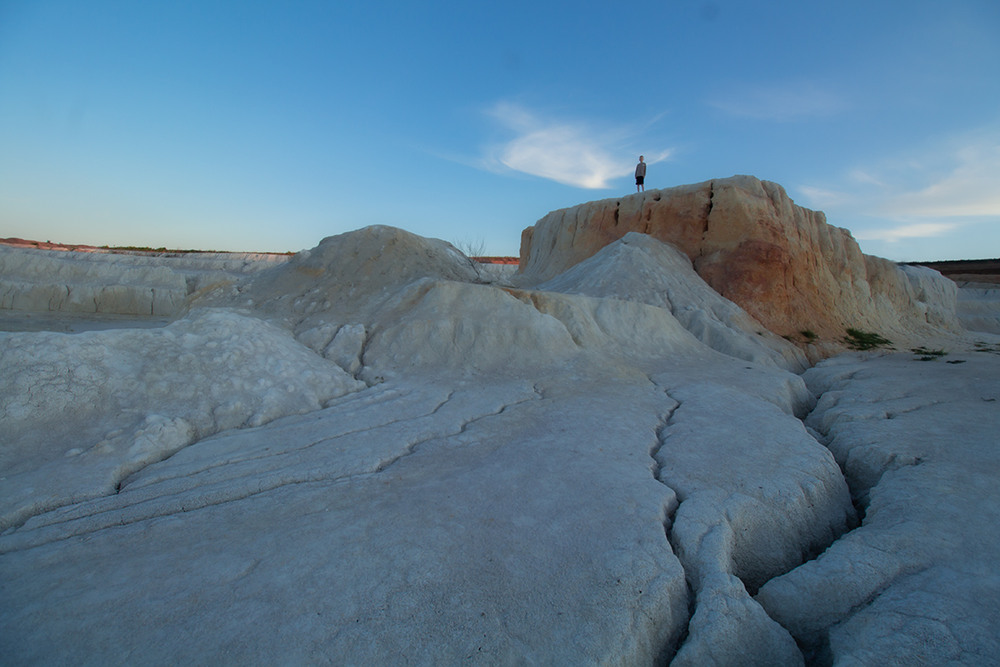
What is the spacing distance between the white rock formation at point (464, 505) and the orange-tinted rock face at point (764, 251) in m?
4.41

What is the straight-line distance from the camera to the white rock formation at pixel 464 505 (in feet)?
6.98

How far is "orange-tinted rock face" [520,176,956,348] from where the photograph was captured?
36.4 ft

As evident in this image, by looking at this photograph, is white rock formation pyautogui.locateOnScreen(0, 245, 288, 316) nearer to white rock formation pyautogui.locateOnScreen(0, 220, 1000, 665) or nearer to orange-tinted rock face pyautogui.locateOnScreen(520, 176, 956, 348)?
orange-tinted rock face pyautogui.locateOnScreen(520, 176, 956, 348)

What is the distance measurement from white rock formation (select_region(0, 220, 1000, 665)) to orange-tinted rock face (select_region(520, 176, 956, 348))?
441cm

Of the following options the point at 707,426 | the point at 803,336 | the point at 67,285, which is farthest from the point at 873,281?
the point at 67,285

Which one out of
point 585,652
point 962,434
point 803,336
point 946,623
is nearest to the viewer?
point 585,652

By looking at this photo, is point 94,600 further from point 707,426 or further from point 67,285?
point 67,285

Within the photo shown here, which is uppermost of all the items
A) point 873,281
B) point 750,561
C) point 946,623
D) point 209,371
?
point 873,281

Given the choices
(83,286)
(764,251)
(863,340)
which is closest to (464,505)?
(764,251)

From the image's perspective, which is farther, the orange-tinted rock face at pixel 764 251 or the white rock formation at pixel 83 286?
the white rock formation at pixel 83 286

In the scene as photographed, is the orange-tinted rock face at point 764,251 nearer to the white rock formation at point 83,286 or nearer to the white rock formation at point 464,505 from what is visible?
the white rock formation at point 464,505

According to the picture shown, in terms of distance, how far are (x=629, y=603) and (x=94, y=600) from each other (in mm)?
2382

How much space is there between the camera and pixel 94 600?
2193 mm

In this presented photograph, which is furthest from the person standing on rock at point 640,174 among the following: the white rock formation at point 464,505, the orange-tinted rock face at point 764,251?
the white rock formation at point 464,505
